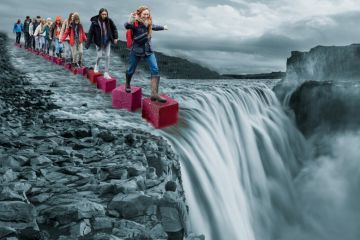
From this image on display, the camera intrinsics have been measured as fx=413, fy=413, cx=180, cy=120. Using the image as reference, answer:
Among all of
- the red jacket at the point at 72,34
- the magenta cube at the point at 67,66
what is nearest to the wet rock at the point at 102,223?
the red jacket at the point at 72,34

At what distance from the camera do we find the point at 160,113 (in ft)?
27.4

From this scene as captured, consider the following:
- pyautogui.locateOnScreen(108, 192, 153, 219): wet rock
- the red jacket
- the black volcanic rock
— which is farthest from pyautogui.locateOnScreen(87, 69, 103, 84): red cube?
pyautogui.locateOnScreen(108, 192, 153, 219): wet rock

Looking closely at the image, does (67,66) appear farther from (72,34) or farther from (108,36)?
(108,36)

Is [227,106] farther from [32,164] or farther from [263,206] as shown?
[32,164]

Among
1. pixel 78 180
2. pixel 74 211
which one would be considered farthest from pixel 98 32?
pixel 74 211

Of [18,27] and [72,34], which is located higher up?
[18,27]

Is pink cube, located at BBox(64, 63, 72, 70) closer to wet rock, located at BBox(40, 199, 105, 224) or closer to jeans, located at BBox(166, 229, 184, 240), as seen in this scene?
wet rock, located at BBox(40, 199, 105, 224)

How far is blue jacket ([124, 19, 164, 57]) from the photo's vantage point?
28.8 ft

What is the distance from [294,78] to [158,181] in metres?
20.2

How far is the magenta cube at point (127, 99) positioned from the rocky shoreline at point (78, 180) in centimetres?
242

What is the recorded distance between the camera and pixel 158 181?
188 inches

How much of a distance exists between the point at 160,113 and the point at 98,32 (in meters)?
6.04

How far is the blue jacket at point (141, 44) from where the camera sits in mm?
8773

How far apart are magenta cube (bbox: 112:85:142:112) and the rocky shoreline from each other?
2424 millimetres
